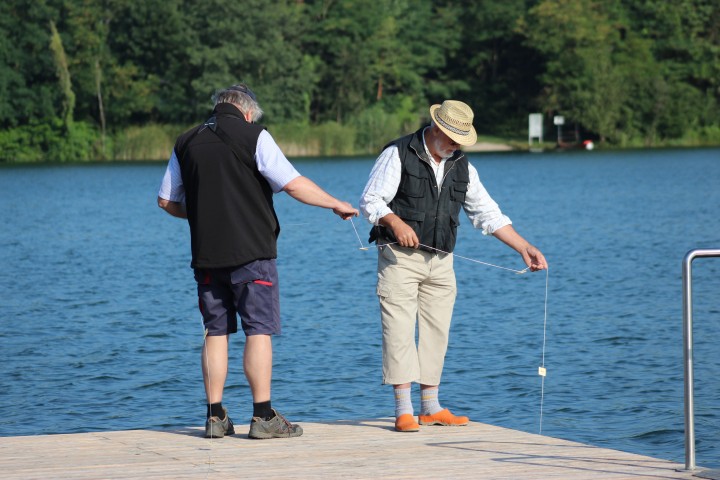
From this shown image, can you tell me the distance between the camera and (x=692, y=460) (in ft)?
20.1

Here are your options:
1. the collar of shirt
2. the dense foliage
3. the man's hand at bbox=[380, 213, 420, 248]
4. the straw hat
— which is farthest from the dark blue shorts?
the dense foliage

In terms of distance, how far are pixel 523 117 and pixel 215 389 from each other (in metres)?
84.1

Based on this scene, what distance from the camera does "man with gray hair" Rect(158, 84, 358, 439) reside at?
6.95 metres

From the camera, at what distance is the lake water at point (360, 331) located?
10.8 m

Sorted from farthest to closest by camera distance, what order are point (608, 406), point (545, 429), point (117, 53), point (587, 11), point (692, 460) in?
point (587, 11), point (117, 53), point (608, 406), point (545, 429), point (692, 460)

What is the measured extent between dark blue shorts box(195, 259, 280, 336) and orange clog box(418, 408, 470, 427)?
114 centimetres

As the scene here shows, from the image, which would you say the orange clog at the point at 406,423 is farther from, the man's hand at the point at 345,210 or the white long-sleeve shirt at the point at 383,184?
the man's hand at the point at 345,210

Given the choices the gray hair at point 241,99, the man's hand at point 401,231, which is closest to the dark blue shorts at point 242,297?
the man's hand at point 401,231

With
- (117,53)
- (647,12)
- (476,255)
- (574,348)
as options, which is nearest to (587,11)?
(647,12)

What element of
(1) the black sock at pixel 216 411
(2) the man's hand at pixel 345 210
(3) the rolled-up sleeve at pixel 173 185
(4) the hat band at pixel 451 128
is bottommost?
(1) the black sock at pixel 216 411

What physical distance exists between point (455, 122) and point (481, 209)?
0.71 metres

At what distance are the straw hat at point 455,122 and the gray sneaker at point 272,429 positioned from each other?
186 centimetres

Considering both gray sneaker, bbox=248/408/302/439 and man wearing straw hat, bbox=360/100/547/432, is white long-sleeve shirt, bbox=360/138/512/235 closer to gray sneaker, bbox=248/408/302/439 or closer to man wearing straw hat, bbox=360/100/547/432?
man wearing straw hat, bbox=360/100/547/432

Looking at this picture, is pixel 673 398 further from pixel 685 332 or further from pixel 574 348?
pixel 685 332
